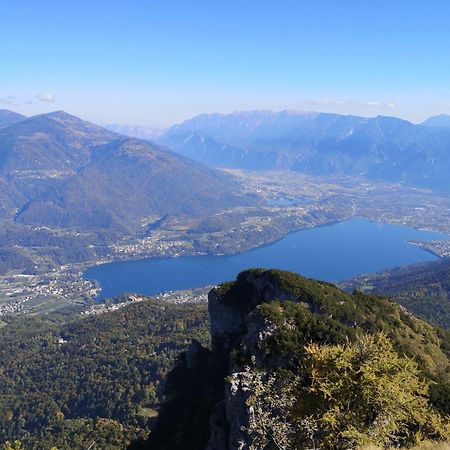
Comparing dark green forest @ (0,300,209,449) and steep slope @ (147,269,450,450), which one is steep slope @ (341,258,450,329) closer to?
dark green forest @ (0,300,209,449)

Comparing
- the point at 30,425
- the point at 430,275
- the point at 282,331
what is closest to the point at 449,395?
the point at 282,331

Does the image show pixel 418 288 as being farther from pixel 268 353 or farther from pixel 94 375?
pixel 268 353

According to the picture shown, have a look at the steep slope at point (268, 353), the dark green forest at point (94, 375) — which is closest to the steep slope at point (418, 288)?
the dark green forest at point (94, 375)

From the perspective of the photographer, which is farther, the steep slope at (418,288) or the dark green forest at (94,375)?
the steep slope at (418,288)

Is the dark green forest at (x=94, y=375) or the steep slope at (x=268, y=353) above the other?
the steep slope at (x=268, y=353)

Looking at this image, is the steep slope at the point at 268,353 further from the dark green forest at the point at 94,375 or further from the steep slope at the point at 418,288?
the steep slope at the point at 418,288

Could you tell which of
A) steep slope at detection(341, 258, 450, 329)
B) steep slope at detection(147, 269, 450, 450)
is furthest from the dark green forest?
steep slope at detection(341, 258, 450, 329)

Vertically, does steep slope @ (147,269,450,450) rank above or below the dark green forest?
above

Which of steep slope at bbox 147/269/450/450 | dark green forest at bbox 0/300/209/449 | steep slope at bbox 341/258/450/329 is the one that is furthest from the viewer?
steep slope at bbox 341/258/450/329
